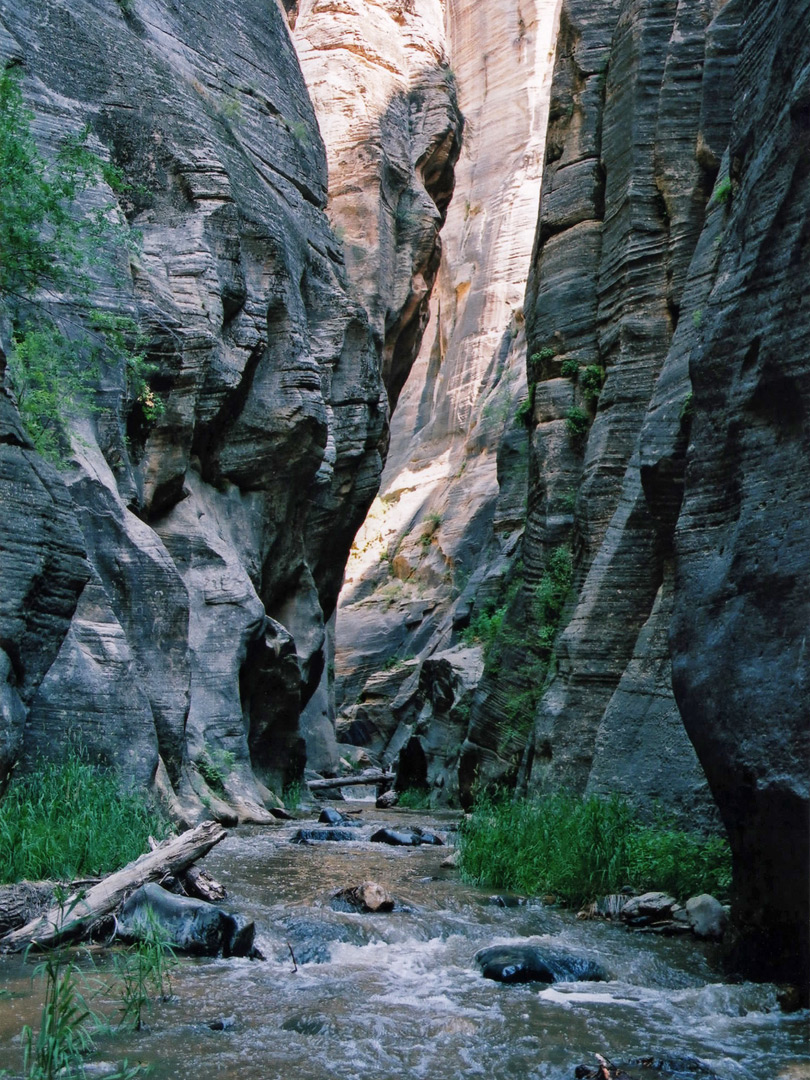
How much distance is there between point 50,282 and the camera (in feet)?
40.7

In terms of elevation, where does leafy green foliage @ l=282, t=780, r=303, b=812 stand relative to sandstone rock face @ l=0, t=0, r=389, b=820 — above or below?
below

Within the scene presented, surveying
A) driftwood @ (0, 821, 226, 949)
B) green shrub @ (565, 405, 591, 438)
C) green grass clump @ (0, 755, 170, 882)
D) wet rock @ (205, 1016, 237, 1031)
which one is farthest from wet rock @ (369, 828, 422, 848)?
wet rock @ (205, 1016, 237, 1031)

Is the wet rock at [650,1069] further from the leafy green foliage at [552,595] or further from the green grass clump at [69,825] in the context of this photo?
the leafy green foliage at [552,595]

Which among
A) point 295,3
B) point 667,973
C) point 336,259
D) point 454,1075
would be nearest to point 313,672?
point 336,259

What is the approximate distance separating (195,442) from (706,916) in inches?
516

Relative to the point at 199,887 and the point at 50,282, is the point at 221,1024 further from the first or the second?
the point at 50,282

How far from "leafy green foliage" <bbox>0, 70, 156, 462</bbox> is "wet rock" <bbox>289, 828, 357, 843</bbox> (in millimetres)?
5787

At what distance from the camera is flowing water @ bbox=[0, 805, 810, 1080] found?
199 inches

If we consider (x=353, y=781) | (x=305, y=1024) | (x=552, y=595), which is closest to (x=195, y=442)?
(x=552, y=595)

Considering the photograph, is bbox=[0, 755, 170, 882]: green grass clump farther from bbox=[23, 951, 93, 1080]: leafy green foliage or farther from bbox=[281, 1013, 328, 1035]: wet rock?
bbox=[23, 951, 93, 1080]: leafy green foliage

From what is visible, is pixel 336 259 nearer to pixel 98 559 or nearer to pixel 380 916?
pixel 98 559

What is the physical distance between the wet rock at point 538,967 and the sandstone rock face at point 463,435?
54.7 feet

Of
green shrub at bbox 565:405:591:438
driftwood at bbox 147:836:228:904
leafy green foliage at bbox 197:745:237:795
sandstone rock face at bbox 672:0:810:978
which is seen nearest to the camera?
sandstone rock face at bbox 672:0:810:978

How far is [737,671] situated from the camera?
22.1 ft
